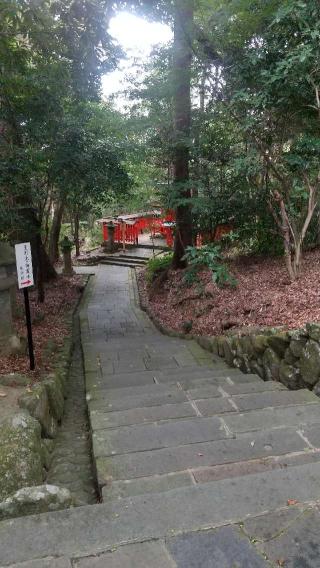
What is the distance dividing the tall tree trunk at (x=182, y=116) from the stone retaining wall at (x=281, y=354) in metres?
3.57

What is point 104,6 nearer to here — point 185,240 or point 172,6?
point 172,6

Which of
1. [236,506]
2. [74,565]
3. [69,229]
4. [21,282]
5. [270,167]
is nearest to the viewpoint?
[74,565]

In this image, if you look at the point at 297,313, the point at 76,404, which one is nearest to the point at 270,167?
the point at 297,313

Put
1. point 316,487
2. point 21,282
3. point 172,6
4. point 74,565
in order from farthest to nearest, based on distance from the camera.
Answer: point 172,6 < point 21,282 < point 316,487 < point 74,565

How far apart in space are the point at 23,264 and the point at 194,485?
3.32 meters

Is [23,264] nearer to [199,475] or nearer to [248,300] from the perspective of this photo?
[199,475]

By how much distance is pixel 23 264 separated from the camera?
4.46m

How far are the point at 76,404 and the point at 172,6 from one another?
704 centimetres

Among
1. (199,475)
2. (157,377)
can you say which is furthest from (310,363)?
(157,377)

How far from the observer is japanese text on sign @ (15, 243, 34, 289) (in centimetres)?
438

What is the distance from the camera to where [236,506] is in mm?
1720

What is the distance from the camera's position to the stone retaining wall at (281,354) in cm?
333

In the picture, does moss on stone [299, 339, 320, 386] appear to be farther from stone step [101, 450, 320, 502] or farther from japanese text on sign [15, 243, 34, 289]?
japanese text on sign [15, 243, 34, 289]

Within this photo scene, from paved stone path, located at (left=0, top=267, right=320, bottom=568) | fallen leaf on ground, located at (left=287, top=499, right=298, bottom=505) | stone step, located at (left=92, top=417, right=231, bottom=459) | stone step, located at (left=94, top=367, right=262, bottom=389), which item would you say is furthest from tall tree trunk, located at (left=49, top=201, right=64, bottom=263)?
fallen leaf on ground, located at (left=287, top=499, right=298, bottom=505)
